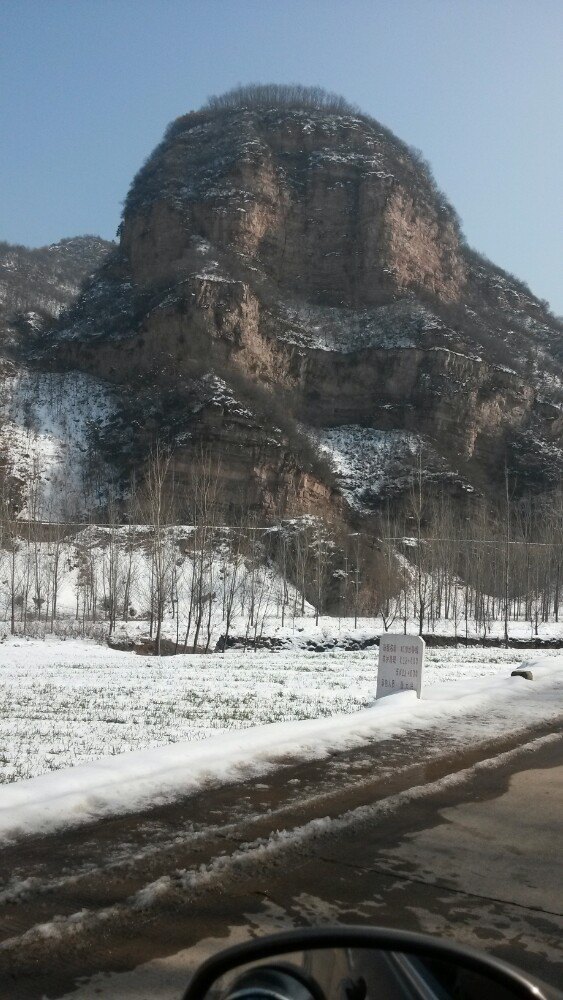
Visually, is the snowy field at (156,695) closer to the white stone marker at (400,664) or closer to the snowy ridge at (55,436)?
the white stone marker at (400,664)

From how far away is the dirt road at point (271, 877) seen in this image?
357 centimetres

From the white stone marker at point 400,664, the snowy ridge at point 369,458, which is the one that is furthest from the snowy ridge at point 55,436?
the white stone marker at point 400,664

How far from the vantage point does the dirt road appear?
3570 millimetres

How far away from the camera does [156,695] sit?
14.8 m

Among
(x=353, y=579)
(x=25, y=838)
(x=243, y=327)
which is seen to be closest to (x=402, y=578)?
(x=353, y=579)

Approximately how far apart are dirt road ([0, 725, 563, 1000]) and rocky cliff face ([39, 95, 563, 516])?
64.9 metres

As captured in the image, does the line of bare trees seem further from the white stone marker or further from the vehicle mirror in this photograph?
the vehicle mirror

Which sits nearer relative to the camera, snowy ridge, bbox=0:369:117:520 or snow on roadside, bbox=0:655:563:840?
snow on roadside, bbox=0:655:563:840

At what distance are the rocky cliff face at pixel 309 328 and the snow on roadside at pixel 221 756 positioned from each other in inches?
2357

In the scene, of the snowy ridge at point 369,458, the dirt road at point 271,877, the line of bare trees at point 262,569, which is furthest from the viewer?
the snowy ridge at point 369,458

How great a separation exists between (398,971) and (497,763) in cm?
709

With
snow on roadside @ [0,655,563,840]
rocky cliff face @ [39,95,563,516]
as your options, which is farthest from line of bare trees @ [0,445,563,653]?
snow on roadside @ [0,655,563,840]

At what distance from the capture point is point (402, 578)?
175ft

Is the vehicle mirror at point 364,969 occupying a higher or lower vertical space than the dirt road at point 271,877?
higher
